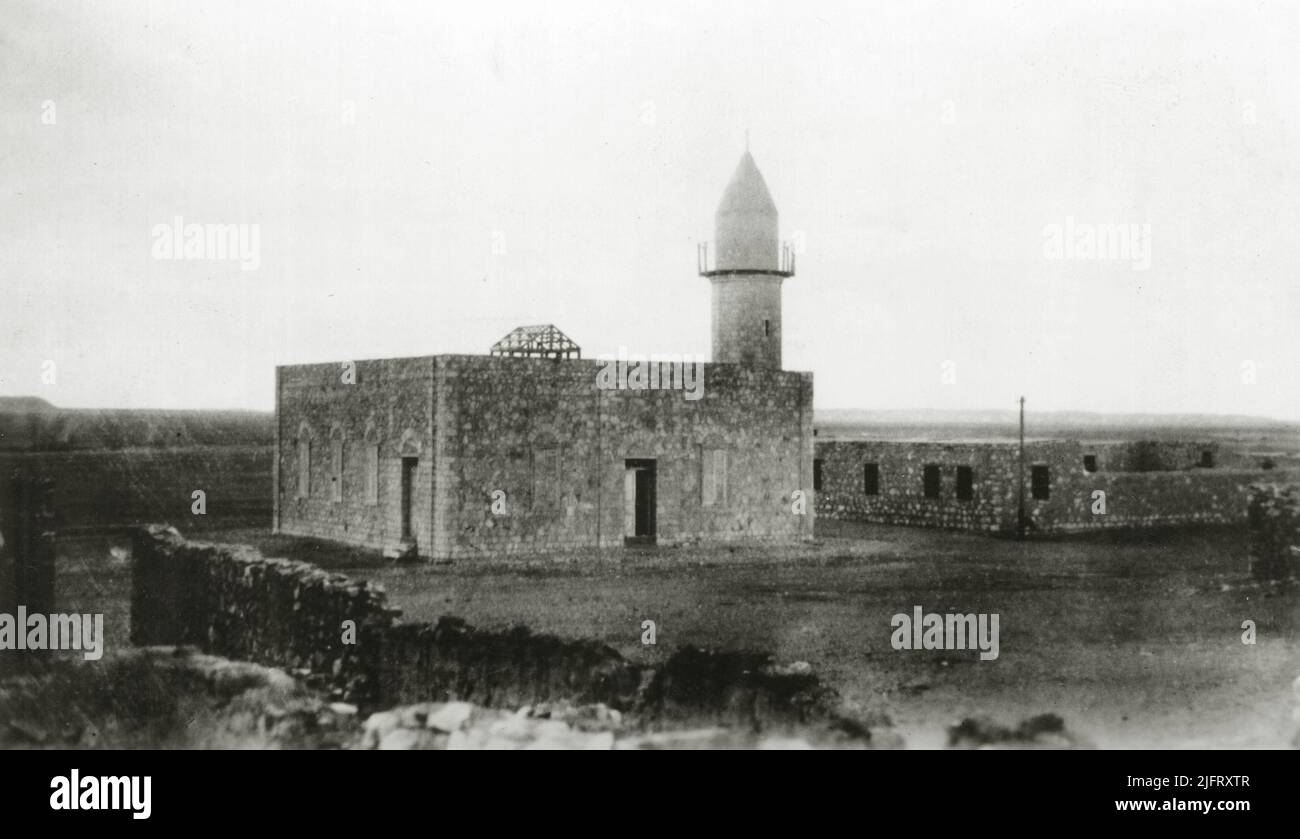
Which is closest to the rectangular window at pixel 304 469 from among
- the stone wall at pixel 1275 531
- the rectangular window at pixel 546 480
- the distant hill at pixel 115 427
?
the distant hill at pixel 115 427

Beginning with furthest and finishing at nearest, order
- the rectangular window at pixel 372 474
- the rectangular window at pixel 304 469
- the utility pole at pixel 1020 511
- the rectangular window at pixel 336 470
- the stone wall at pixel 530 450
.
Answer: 1. the utility pole at pixel 1020 511
2. the rectangular window at pixel 304 469
3. the rectangular window at pixel 336 470
4. the rectangular window at pixel 372 474
5. the stone wall at pixel 530 450

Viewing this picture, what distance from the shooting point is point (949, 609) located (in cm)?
2081

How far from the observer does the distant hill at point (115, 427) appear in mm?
29764

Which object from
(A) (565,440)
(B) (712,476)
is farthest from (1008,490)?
(A) (565,440)

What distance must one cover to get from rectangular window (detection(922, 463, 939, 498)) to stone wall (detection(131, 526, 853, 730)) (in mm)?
18555

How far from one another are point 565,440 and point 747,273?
7101 mm

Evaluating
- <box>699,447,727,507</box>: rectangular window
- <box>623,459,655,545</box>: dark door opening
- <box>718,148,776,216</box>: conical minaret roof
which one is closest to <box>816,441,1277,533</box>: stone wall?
<box>699,447,727,507</box>: rectangular window

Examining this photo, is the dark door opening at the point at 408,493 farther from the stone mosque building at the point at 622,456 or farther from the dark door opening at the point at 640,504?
the dark door opening at the point at 640,504

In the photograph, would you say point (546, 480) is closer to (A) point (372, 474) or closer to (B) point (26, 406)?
(A) point (372, 474)

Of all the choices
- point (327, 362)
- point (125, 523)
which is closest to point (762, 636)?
point (327, 362)

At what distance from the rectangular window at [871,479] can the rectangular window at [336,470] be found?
1592cm

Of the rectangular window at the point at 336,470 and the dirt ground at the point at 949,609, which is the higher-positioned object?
the rectangular window at the point at 336,470

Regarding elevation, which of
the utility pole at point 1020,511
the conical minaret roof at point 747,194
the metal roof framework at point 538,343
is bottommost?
the utility pole at point 1020,511

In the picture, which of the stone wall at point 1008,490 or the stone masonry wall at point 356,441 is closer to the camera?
the stone masonry wall at point 356,441
